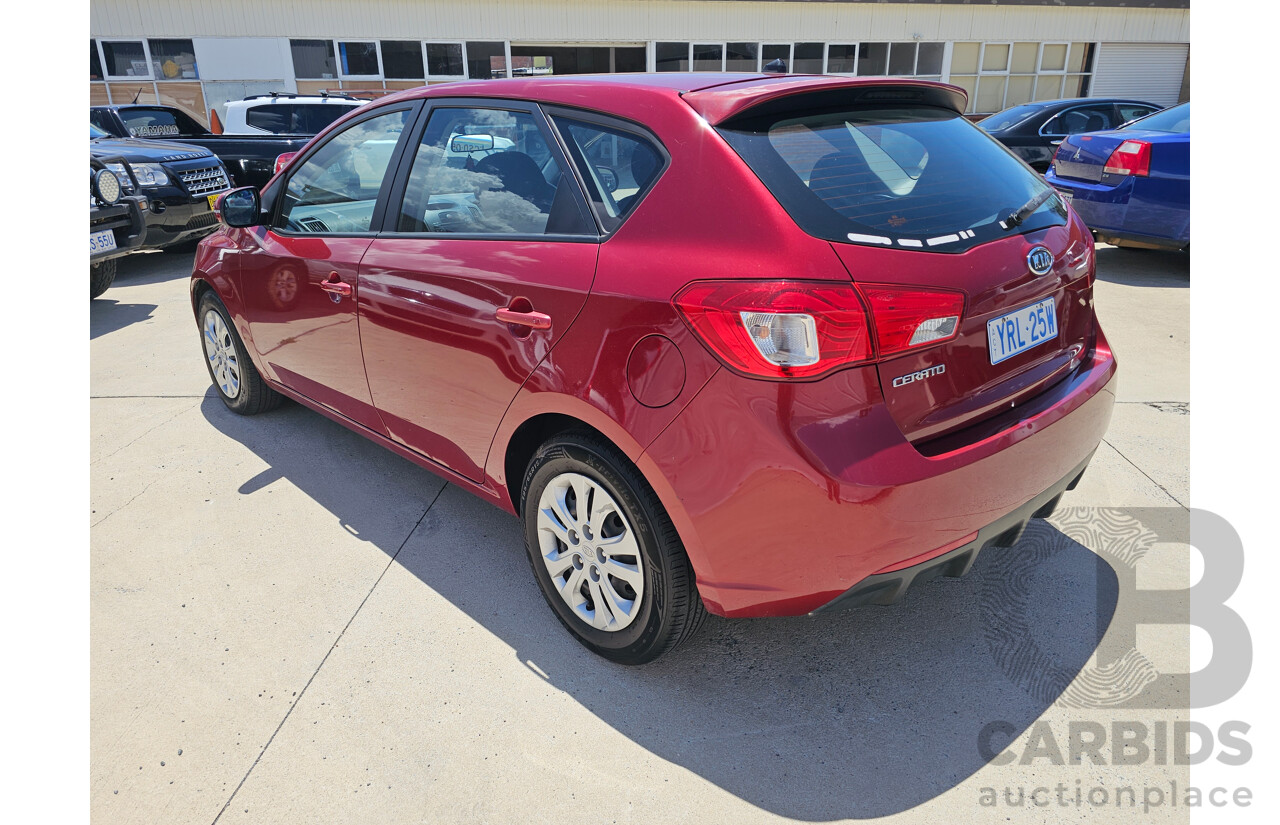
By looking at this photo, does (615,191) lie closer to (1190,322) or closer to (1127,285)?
(1190,322)

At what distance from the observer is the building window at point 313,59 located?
20.6 metres

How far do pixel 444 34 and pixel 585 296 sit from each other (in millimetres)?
21232

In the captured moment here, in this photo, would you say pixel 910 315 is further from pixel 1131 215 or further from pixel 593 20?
pixel 593 20

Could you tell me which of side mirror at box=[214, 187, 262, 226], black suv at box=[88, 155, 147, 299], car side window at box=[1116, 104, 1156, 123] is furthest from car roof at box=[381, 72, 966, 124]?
car side window at box=[1116, 104, 1156, 123]

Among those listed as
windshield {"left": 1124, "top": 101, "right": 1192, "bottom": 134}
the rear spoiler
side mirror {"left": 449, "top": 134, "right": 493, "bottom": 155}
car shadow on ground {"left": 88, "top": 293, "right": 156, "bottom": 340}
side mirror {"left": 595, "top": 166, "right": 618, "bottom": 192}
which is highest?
the rear spoiler

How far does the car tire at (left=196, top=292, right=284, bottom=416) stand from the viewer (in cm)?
438

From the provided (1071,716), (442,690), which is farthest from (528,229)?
(1071,716)

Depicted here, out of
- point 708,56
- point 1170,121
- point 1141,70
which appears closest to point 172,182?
point 1170,121

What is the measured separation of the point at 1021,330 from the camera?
2219 millimetres

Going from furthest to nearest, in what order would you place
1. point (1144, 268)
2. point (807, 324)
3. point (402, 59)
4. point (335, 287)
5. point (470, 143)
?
point (402, 59) < point (1144, 268) < point (335, 287) < point (470, 143) < point (807, 324)

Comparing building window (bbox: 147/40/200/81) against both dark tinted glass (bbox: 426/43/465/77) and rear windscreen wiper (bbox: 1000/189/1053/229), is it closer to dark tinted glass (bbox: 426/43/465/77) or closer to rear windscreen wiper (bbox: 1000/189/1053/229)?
dark tinted glass (bbox: 426/43/465/77)

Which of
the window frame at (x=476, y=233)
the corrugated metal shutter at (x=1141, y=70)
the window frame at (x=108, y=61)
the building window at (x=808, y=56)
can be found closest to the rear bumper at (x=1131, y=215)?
the window frame at (x=476, y=233)

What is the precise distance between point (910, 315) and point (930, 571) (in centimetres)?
68

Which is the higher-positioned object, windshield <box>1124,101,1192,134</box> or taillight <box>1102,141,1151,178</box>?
windshield <box>1124,101,1192,134</box>
